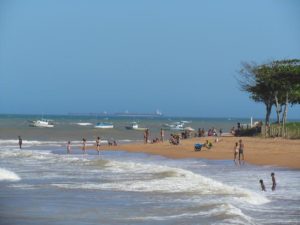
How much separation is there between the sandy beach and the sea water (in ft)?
12.3

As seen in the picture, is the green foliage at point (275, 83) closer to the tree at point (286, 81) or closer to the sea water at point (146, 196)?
the tree at point (286, 81)

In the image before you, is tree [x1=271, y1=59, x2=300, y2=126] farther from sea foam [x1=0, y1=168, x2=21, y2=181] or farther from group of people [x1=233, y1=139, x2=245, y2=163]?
sea foam [x1=0, y1=168, x2=21, y2=181]

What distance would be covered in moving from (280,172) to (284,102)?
108ft

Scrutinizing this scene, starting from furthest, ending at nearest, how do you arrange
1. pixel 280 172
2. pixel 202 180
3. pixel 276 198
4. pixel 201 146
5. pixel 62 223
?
pixel 201 146 < pixel 280 172 < pixel 202 180 < pixel 276 198 < pixel 62 223

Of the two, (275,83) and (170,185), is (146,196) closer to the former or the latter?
(170,185)

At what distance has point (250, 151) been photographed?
131ft

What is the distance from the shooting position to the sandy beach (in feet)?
112

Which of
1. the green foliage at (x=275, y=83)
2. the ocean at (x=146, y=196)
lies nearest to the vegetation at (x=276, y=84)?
the green foliage at (x=275, y=83)

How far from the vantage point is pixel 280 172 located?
91.1 feet

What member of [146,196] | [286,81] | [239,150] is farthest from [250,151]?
[146,196]

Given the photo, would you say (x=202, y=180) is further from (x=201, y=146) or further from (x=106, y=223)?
(x=201, y=146)

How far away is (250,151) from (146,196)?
21043 mm

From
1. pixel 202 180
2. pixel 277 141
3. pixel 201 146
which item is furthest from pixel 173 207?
pixel 277 141

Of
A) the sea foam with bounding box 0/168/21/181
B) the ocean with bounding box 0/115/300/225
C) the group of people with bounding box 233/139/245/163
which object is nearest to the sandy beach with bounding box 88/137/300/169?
the group of people with bounding box 233/139/245/163
